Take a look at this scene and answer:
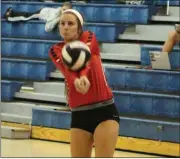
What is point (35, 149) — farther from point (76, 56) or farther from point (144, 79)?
point (76, 56)

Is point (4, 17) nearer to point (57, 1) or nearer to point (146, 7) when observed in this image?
point (57, 1)

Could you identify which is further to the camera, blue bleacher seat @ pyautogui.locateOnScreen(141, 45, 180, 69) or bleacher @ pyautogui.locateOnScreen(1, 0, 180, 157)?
blue bleacher seat @ pyautogui.locateOnScreen(141, 45, 180, 69)

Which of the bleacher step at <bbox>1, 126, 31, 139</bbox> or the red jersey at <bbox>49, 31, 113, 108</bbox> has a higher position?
the red jersey at <bbox>49, 31, 113, 108</bbox>

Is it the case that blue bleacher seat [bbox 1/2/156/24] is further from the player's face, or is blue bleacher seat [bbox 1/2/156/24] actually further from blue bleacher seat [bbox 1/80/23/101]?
the player's face

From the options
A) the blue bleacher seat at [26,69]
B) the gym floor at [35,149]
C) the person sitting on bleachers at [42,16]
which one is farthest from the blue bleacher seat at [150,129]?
the person sitting on bleachers at [42,16]

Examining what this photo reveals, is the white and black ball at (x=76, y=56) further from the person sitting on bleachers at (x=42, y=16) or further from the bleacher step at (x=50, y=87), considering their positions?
the person sitting on bleachers at (x=42, y=16)

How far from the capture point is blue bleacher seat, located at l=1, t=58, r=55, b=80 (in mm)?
7991

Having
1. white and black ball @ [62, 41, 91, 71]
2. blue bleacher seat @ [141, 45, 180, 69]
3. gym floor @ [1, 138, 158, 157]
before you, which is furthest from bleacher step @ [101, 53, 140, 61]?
white and black ball @ [62, 41, 91, 71]

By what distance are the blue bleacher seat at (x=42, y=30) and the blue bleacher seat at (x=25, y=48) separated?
1.16 feet

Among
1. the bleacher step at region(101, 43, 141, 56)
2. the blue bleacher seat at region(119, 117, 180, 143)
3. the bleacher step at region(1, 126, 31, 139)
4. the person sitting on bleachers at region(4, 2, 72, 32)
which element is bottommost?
the bleacher step at region(1, 126, 31, 139)

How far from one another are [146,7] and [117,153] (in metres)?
2.67

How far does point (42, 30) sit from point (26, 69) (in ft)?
3.12

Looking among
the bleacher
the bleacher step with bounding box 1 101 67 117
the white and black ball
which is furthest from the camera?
the bleacher step with bounding box 1 101 67 117

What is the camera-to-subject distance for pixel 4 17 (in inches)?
364
